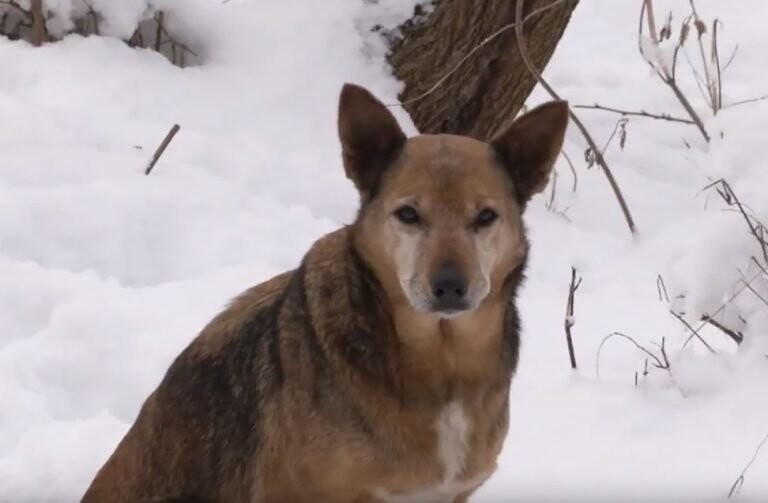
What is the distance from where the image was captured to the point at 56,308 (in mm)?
4789

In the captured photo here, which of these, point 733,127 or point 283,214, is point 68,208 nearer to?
point 283,214

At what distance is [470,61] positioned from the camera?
20.8 feet

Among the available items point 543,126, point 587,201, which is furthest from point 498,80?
point 543,126

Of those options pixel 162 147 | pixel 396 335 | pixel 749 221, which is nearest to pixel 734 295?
pixel 749 221

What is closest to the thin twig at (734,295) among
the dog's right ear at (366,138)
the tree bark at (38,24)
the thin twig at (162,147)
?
the dog's right ear at (366,138)

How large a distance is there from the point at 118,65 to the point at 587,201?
2720 mm

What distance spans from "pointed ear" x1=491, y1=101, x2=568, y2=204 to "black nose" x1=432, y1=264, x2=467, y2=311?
42 cm

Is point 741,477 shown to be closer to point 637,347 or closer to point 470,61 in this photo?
point 637,347

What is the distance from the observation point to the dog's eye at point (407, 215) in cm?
322

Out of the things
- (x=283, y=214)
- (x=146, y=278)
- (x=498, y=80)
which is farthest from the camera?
(x=498, y=80)

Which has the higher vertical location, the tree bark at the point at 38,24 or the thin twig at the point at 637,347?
the thin twig at the point at 637,347

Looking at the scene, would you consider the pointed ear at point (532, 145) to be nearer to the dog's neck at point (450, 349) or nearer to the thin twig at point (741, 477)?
the dog's neck at point (450, 349)

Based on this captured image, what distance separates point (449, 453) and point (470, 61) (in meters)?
3.34

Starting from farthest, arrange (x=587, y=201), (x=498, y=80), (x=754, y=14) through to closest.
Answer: (x=754, y=14)
(x=587, y=201)
(x=498, y=80)
